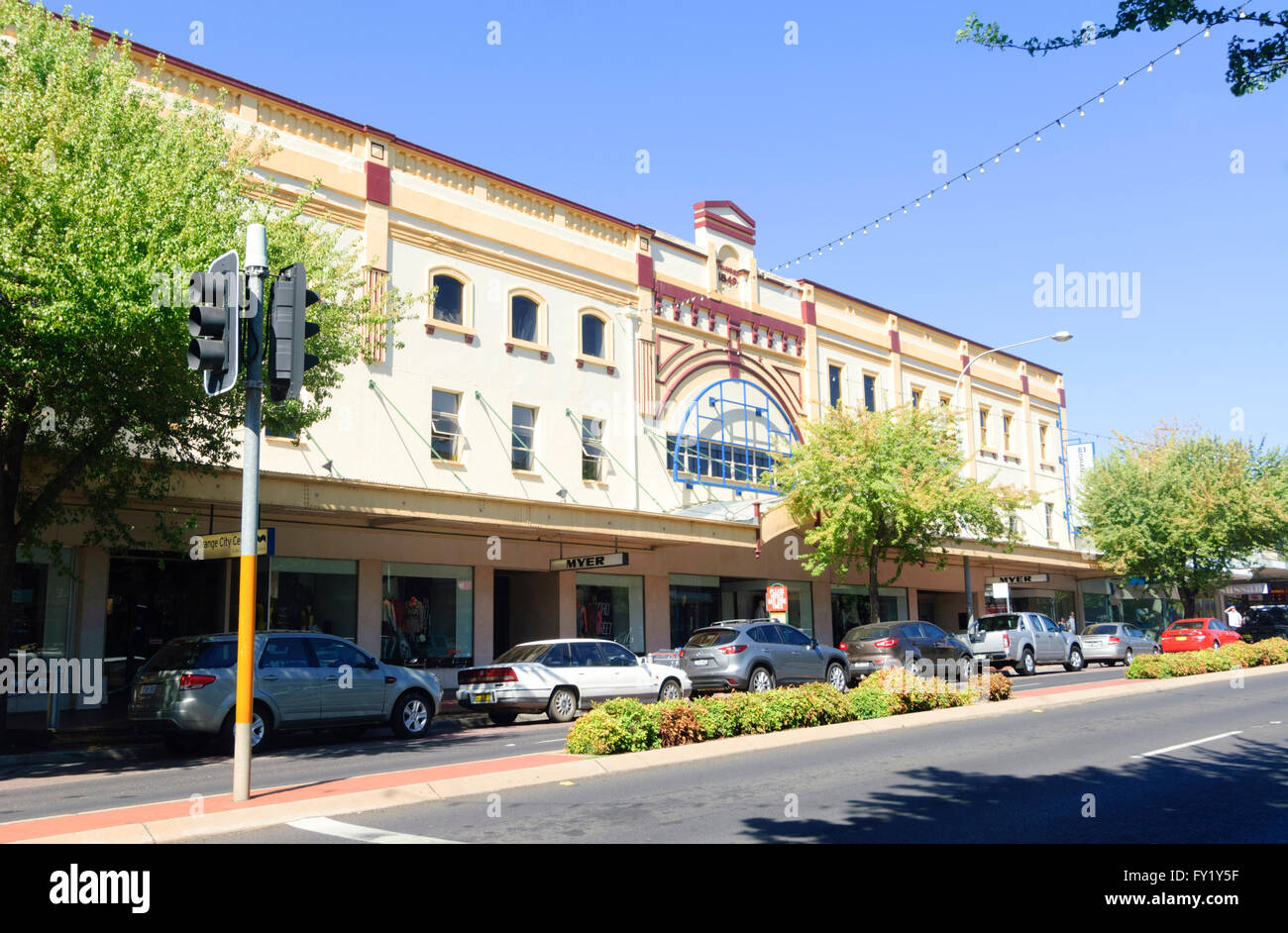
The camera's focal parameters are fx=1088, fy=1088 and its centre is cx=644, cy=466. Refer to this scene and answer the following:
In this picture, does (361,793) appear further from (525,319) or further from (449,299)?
(525,319)

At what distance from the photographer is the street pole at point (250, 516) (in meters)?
9.10

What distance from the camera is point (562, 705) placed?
18531 millimetres

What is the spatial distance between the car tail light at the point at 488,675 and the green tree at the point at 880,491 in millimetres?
11160

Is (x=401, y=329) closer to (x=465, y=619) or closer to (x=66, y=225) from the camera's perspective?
(x=465, y=619)

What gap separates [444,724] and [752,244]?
18062 millimetres

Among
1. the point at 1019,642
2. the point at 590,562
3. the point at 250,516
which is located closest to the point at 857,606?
the point at 1019,642

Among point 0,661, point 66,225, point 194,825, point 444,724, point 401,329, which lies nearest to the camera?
point 194,825

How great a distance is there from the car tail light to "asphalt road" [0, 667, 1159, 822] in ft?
3.28

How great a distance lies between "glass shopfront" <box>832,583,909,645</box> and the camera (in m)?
33.5

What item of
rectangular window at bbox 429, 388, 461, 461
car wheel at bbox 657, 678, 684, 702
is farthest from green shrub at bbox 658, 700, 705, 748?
rectangular window at bbox 429, 388, 461, 461

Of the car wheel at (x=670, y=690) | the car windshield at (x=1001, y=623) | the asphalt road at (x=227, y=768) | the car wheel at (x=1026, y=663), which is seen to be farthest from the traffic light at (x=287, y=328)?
the car wheel at (x=1026, y=663)

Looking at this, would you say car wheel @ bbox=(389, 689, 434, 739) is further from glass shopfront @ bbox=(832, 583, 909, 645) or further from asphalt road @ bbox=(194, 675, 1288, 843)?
glass shopfront @ bbox=(832, 583, 909, 645)

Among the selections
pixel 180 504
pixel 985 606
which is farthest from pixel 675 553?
pixel 985 606
